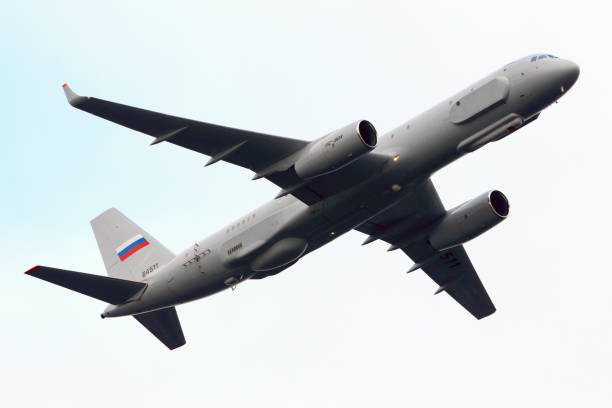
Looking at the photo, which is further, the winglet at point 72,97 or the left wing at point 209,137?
the left wing at point 209,137

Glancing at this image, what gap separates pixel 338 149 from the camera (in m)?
30.2

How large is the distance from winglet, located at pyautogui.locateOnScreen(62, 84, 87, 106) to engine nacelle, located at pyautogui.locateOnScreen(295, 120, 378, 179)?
26.8 ft

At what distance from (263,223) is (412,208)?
23.3 feet

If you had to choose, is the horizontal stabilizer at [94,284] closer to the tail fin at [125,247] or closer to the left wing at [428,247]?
the tail fin at [125,247]

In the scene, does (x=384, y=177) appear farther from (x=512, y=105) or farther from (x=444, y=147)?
(x=512, y=105)

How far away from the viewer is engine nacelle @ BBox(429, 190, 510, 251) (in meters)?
36.2

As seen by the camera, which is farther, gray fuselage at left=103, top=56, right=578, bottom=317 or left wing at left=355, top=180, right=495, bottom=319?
left wing at left=355, top=180, right=495, bottom=319

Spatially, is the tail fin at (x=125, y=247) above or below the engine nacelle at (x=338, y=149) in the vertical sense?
above

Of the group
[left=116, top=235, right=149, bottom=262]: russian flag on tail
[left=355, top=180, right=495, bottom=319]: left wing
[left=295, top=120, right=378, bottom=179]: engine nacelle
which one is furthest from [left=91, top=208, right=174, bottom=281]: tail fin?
[left=295, top=120, right=378, bottom=179]: engine nacelle

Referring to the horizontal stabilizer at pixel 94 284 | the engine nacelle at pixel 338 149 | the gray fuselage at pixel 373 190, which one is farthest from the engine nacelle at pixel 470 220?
the horizontal stabilizer at pixel 94 284

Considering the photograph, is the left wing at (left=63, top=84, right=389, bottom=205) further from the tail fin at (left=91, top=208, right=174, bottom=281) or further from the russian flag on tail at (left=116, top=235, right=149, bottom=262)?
the russian flag on tail at (left=116, top=235, right=149, bottom=262)

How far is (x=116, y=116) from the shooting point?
3047 cm

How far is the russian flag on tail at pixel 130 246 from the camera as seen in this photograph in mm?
40969

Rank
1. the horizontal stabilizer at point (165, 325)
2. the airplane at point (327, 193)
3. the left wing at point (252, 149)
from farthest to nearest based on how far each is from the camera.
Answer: the horizontal stabilizer at point (165, 325)
the left wing at point (252, 149)
the airplane at point (327, 193)
